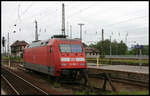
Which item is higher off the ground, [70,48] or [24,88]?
[70,48]

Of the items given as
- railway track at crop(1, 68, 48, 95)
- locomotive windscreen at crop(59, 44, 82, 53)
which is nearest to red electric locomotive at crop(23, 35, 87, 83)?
locomotive windscreen at crop(59, 44, 82, 53)

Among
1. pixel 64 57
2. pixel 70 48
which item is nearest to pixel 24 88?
pixel 64 57

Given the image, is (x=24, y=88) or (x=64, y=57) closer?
(x=24, y=88)

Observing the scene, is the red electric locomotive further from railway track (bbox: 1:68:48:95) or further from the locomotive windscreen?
railway track (bbox: 1:68:48:95)

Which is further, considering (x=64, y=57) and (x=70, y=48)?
(x=70, y=48)

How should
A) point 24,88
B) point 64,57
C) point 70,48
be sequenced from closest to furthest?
point 24,88
point 64,57
point 70,48

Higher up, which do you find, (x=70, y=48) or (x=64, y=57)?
(x=70, y=48)

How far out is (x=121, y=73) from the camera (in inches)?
691

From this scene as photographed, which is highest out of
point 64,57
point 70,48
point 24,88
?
point 70,48

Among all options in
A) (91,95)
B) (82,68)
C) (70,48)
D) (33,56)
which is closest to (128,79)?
(82,68)

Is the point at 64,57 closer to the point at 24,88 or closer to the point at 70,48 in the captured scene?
the point at 70,48

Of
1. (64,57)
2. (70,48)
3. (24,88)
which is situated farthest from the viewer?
(70,48)

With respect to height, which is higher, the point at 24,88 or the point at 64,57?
the point at 64,57

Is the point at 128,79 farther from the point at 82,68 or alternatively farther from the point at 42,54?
the point at 42,54
